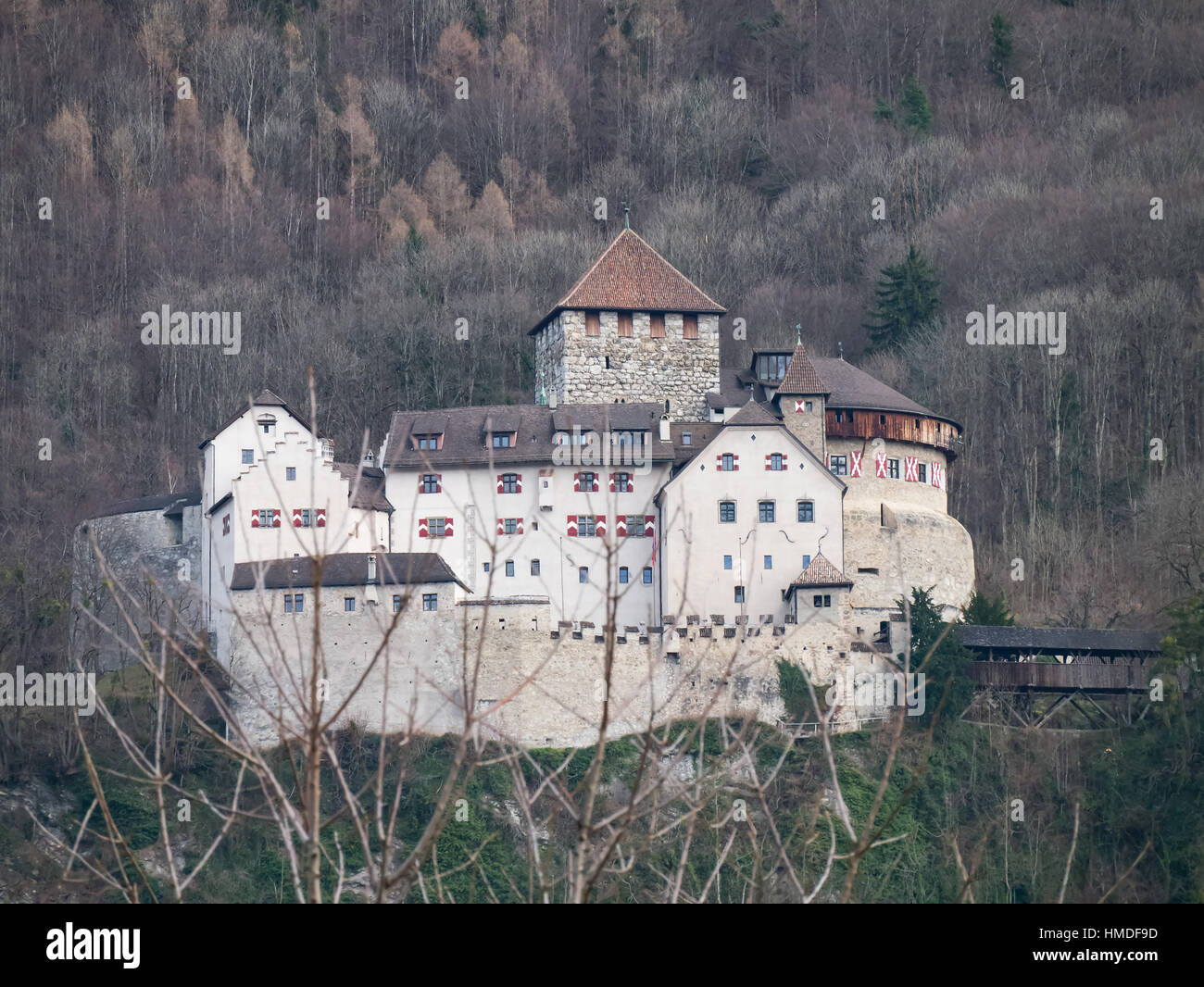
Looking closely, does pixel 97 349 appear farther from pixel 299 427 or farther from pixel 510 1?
pixel 510 1

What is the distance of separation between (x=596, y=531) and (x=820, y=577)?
5614 mm

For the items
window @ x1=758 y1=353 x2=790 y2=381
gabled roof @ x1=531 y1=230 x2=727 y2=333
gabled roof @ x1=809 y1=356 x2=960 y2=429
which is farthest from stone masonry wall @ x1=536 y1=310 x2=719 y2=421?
gabled roof @ x1=809 y1=356 x2=960 y2=429

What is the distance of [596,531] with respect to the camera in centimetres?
4494

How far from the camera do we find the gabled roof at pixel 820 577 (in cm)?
4712

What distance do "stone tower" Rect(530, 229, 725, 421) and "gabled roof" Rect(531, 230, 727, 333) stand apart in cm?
2

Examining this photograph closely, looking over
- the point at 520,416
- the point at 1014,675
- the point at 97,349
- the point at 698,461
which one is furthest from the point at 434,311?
the point at 1014,675

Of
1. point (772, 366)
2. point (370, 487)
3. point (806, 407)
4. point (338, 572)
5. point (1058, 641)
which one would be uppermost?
point (772, 366)

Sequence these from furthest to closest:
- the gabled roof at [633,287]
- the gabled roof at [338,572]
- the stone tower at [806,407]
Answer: the gabled roof at [633,287] → the stone tower at [806,407] → the gabled roof at [338,572]

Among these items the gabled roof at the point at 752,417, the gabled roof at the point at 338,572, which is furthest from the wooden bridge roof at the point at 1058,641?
the gabled roof at the point at 338,572

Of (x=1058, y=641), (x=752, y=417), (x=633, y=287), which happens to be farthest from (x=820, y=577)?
(x=633, y=287)

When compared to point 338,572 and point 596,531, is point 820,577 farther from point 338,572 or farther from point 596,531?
point 338,572

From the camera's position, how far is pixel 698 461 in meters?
49.0

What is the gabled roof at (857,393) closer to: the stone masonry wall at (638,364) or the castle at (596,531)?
the castle at (596,531)

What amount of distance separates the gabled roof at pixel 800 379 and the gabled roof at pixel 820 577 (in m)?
5.89
